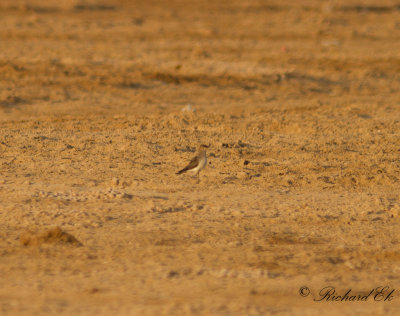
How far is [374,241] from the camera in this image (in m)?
5.65

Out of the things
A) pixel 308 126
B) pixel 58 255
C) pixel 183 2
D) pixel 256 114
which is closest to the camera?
pixel 58 255

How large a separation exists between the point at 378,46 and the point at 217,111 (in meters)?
8.11

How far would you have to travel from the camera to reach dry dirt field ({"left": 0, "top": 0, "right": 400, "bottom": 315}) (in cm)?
473

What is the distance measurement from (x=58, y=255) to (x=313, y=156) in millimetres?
3642

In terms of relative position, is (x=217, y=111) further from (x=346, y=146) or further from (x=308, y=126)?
(x=346, y=146)

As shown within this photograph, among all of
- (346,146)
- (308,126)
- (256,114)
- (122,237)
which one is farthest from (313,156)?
(122,237)

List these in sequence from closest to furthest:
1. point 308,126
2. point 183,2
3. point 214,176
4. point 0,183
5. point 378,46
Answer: point 0,183 → point 214,176 → point 308,126 → point 378,46 → point 183,2

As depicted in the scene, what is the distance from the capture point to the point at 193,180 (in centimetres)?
696

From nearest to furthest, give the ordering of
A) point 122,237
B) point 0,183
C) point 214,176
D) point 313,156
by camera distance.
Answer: point 122,237 → point 0,183 → point 214,176 → point 313,156

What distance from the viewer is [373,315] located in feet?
14.9

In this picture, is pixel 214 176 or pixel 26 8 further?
pixel 26 8

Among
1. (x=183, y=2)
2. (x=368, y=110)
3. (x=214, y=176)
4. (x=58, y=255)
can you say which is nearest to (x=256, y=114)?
(x=368, y=110)

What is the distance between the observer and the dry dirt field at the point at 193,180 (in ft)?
15.5

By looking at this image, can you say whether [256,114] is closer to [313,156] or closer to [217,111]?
[217,111]
